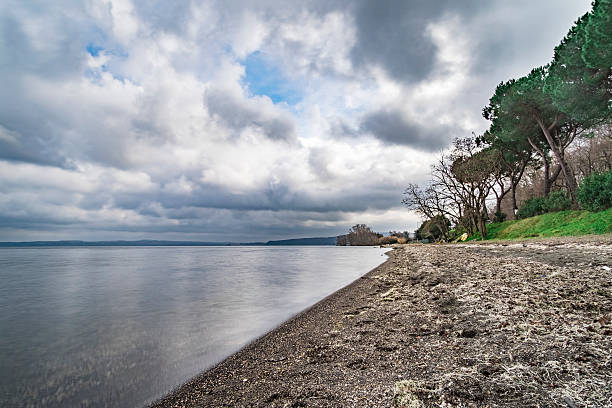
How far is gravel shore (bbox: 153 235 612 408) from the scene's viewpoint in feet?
9.41

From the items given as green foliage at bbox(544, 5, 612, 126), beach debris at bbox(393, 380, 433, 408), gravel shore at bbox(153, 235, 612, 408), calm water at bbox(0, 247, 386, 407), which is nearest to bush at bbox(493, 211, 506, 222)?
green foliage at bbox(544, 5, 612, 126)

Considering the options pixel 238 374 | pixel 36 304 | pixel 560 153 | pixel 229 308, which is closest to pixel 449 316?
pixel 238 374

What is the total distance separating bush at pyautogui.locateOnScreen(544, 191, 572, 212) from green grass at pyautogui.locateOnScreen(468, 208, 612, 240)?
3.85 ft

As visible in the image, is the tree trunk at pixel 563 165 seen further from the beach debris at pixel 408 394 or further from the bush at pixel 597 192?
the beach debris at pixel 408 394

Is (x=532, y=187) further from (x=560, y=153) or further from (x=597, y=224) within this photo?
(x=597, y=224)

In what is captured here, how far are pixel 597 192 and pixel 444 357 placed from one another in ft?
85.5

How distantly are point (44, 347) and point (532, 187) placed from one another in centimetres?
5782

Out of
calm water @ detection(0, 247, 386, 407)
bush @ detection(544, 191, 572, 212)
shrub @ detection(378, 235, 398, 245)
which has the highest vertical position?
bush @ detection(544, 191, 572, 212)

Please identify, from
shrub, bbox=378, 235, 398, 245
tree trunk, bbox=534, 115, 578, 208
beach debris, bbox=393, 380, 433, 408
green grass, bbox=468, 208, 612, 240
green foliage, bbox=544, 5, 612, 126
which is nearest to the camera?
beach debris, bbox=393, 380, 433, 408

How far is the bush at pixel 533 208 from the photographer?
101 ft

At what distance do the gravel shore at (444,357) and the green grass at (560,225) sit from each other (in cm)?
1676

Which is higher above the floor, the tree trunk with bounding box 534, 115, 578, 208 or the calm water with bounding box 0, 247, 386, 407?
the tree trunk with bounding box 534, 115, 578, 208

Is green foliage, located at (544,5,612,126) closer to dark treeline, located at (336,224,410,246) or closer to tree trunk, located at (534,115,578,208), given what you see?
tree trunk, located at (534,115,578,208)

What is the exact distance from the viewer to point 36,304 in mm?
11953
